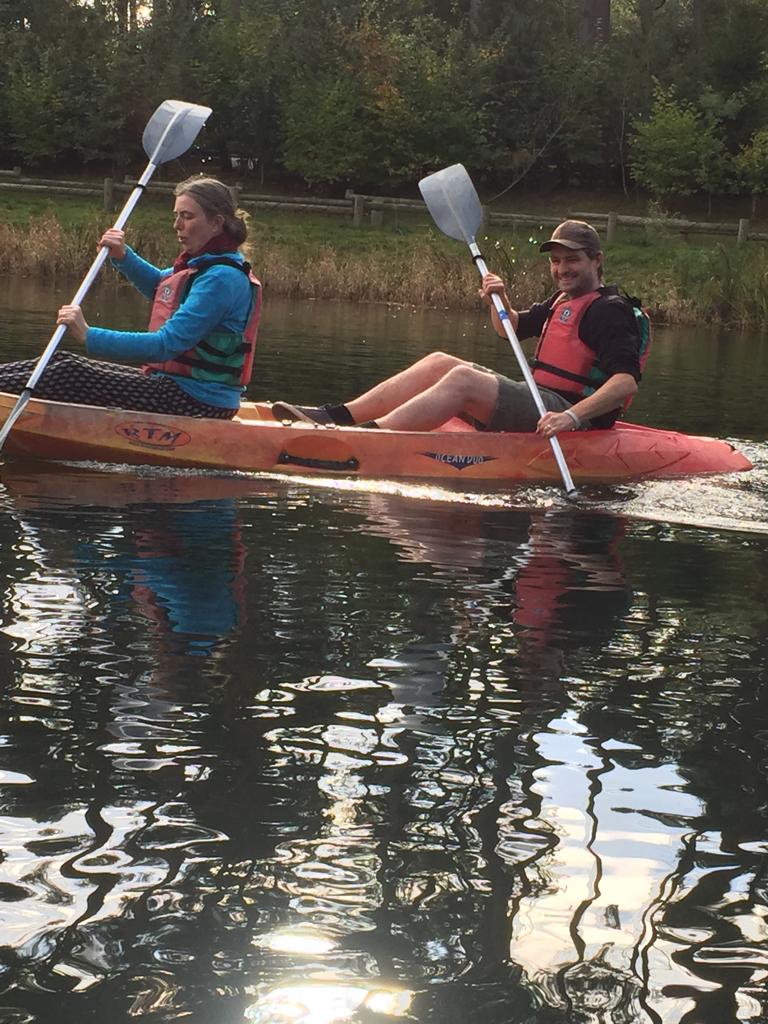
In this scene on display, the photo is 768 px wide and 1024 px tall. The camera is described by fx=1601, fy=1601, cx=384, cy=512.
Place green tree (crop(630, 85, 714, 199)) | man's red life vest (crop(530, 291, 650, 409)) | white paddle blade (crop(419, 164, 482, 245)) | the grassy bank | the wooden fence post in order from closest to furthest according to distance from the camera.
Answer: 1. man's red life vest (crop(530, 291, 650, 409))
2. white paddle blade (crop(419, 164, 482, 245))
3. the grassy bank
4. the wooden fence post
5. green tree (crop(630, 85, 714, 199))

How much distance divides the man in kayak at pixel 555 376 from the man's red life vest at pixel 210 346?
15.5 inches

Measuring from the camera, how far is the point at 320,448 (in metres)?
6.49

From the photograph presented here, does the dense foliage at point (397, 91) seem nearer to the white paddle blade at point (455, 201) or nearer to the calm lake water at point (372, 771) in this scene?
the white paddle blade at point (455, 201)

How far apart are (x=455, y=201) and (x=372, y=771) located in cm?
517

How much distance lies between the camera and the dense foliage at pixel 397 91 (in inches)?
1255

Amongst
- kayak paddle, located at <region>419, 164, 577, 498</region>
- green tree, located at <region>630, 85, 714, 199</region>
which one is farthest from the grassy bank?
green tree, located at <region>630, 85, 714, 199</region>

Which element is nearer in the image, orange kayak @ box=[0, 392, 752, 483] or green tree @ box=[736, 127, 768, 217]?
orange kayak @ box=[0, 392, 752, 483]

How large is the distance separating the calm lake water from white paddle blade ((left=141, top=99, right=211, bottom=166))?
2.37 m

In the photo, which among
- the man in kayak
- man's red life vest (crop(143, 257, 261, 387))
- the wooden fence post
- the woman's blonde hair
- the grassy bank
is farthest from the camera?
the wooden fence post

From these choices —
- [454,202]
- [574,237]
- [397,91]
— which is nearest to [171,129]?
[454,202]

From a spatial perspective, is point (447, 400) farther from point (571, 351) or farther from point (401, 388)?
point (571, 351)

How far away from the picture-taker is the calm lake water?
223 cm

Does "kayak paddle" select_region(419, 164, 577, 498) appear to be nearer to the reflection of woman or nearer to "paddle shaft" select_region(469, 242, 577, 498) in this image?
"paddle shaft" select_region(469, 242, 577, 498)

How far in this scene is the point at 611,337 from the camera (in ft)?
21.3
